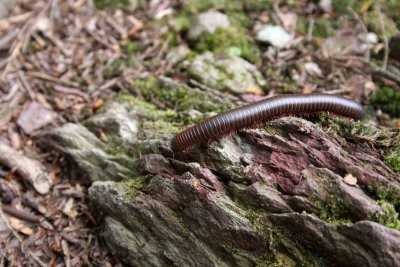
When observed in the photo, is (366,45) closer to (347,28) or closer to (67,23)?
(347,28)

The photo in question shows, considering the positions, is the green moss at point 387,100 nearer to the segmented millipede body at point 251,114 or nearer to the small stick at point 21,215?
the segmented millipede body at point 251,114

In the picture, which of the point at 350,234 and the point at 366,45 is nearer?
the point at 350,234

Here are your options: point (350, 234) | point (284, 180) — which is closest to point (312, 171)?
point (284, 180)

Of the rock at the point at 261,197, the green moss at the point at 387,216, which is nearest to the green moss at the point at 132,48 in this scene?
the rock at the point at 261,197

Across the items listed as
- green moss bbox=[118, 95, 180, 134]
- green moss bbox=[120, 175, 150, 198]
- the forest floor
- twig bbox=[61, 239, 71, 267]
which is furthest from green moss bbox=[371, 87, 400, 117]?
twig bbox=[61, 239, 71, 267]

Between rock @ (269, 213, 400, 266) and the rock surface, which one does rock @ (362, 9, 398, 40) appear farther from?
rock @ (269, 213, 400, 266)

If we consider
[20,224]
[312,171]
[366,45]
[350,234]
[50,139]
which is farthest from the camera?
[366,45]
